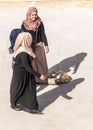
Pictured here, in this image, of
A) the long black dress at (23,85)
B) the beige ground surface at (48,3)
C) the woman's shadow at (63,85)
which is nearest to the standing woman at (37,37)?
the woman's shadow at (63,85)

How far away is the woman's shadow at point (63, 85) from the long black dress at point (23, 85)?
477 mm

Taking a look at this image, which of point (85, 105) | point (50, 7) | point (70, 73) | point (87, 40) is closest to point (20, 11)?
point (50, 7)

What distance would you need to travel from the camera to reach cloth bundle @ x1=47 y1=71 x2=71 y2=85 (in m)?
11.4

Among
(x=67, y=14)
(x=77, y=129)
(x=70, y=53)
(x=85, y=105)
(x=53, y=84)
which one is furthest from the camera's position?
(x=67, y=14)

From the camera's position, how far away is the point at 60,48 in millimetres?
13336

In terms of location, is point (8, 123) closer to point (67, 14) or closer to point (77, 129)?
point (77, 129)

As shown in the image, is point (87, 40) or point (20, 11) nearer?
point (87, 40)

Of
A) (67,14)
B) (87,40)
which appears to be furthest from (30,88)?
(67,14)

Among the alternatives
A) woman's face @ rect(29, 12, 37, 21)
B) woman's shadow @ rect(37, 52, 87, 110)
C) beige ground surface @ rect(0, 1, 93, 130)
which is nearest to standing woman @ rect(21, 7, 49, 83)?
woman's face @ rect(29, 12, 37, 21)

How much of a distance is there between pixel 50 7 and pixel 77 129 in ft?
22.7

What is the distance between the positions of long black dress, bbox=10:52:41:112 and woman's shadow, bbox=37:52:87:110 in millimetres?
477

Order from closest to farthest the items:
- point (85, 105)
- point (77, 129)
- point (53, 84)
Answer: point (77, 129) < point (85, 105) < point (53, 84)

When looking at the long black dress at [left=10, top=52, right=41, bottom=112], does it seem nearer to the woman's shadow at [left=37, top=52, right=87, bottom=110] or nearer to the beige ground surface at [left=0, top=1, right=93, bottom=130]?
the beige ground surface at [left=0, top=1, right=93, bottom=130]

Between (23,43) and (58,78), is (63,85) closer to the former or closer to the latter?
(58,78)
